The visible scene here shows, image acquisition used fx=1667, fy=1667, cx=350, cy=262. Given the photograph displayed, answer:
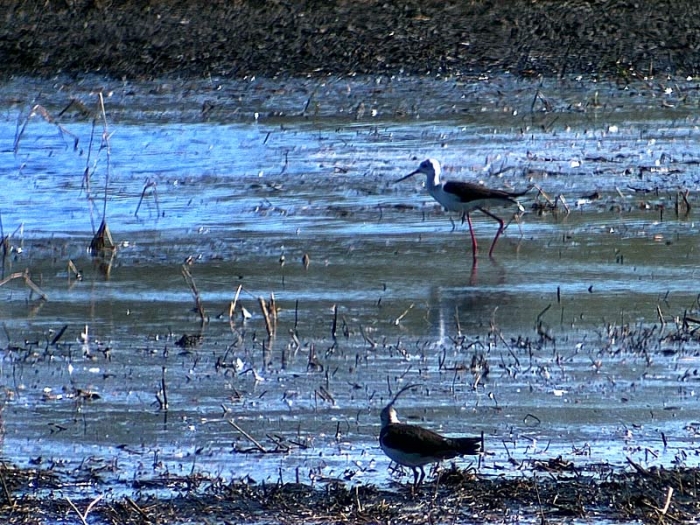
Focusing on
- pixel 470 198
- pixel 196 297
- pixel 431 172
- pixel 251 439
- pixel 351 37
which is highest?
pixel 351 37

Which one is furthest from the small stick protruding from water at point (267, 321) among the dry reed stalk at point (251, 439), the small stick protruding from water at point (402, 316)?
the dry reed stalk at point (251, 439)

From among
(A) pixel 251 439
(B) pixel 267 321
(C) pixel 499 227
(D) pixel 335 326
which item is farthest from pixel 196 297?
(C) pixel 499 227

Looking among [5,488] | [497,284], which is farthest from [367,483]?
[497,284]

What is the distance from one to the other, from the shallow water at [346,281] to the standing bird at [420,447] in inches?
9.5

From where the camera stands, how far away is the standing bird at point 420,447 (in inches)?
279

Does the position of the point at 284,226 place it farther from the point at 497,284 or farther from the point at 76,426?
the point at 76,426

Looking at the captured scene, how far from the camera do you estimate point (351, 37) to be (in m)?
23.1

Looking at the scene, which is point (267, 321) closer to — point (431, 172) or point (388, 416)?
point (388, 416)

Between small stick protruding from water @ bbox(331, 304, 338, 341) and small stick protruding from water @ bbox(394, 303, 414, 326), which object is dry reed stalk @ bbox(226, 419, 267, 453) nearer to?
small stick protruding from water @ bbox(331, 304, 338, 341)

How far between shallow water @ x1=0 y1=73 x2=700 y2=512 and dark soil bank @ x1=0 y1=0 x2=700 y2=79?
0.98m

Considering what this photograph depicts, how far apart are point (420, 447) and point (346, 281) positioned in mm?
4967

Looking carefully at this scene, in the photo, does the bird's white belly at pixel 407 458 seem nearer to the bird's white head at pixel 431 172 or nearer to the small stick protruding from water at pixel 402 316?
the small stick protruding from water at pixel 402 316

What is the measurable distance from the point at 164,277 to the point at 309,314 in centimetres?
188

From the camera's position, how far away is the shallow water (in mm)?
8148
